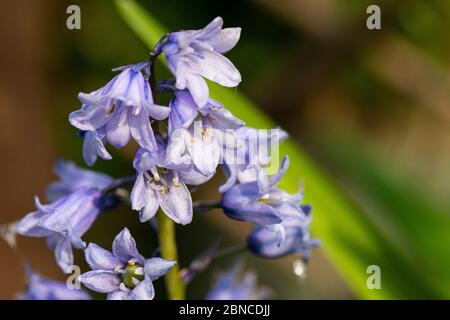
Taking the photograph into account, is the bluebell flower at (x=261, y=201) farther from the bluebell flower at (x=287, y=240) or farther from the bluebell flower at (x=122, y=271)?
the bluebell flower at (x=122, y=271)

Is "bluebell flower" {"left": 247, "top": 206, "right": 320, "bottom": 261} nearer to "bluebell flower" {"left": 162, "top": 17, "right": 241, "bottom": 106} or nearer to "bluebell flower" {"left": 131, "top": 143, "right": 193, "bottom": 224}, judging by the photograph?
"bluebell flower" {"left": 131, "top": 143, "right": 193, "bottom": 224}

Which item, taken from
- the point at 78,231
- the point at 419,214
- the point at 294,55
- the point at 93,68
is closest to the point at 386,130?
the point at 294,55

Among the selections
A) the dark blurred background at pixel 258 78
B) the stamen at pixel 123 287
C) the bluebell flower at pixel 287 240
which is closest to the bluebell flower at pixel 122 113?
the stamen at pixel 123 287

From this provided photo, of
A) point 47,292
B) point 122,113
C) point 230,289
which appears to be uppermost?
point 122,113

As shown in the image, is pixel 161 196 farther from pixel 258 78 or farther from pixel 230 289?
pixel 258 78

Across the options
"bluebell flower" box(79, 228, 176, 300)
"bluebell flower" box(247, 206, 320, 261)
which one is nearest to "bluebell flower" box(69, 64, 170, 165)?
"bluebell flower" box(79, 228, 176, 300)

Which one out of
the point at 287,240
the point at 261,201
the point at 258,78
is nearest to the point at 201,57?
the point at 261,201
